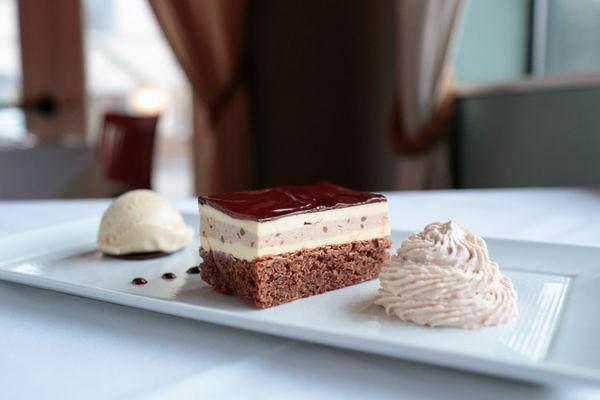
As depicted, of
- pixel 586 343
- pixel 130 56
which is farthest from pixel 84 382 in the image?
pixel 130 56

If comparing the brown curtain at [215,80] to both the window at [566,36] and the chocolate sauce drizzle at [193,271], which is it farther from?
the chocolate sauce drizzle at [193,271]

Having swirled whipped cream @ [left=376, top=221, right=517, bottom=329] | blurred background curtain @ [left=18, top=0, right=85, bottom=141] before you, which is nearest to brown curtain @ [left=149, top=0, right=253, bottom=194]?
blurred background curtain @ [left=18, top=0, right=85, bottom=141]

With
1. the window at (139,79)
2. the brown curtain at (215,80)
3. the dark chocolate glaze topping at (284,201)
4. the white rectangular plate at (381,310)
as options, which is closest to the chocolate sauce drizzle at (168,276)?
the white rectangular plate at (381,310)

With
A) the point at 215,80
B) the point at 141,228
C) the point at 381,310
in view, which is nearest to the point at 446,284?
the point at 381,310

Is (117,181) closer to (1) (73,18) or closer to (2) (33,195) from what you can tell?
(2) (33,195)

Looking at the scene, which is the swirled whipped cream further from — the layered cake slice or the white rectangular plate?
the layered cake slice
